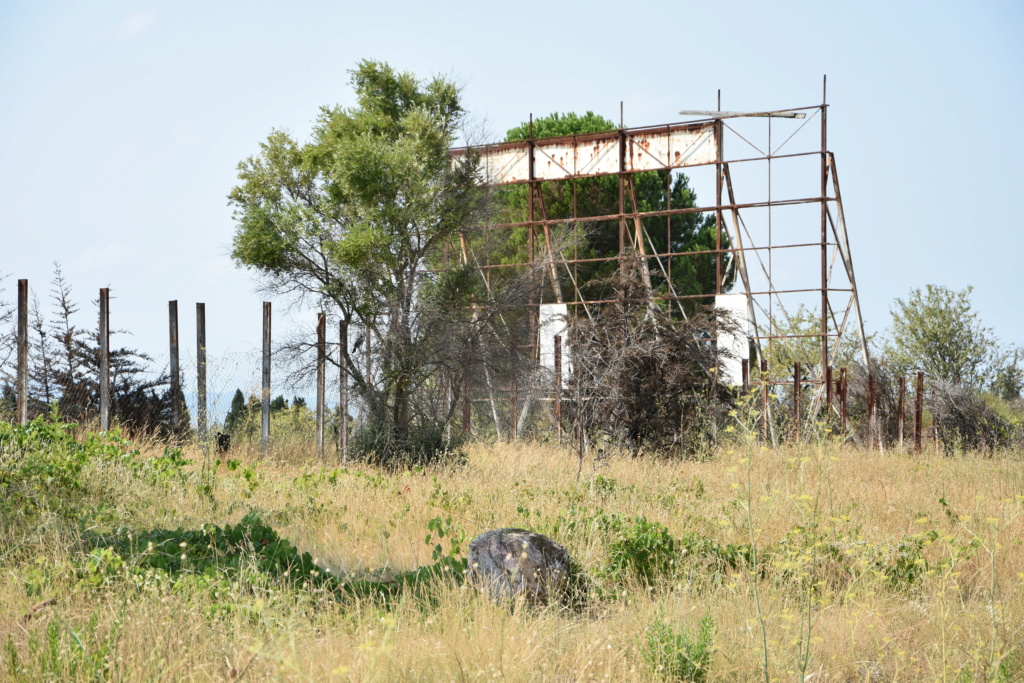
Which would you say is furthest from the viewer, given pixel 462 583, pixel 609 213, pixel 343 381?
pixel 609 213

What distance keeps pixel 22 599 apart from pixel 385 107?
12170mm

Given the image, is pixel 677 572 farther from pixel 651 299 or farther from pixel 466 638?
pixel 651 299

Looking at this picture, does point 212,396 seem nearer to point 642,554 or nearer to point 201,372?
point 201,372

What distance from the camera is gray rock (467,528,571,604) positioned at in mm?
5641

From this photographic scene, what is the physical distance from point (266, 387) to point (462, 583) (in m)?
8.58

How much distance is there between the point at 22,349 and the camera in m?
12.6

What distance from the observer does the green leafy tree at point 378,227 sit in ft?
45.6

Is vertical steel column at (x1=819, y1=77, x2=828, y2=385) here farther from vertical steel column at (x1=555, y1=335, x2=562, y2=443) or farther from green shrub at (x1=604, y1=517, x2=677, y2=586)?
green shrub at (x1=604, y1=517, x2=677, y2=586)

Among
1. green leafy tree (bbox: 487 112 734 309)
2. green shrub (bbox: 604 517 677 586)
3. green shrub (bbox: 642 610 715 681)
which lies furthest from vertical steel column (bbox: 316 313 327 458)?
green leafy tree (bbox: 487 112 734 309)

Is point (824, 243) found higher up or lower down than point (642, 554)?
higher up

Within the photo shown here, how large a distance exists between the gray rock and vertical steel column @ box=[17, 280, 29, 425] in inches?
366

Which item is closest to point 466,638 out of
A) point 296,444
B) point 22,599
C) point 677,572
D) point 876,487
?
point 677,572

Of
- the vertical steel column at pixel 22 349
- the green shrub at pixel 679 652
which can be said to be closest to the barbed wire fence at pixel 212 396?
the vertical steel column at pixel 22 349

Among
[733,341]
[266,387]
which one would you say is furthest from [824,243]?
[266,387]
